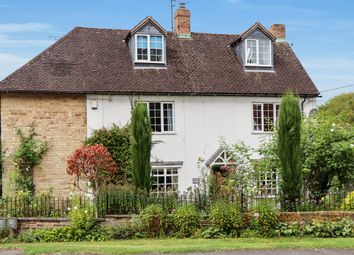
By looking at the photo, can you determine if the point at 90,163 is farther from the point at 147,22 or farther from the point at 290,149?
the point at 147,22

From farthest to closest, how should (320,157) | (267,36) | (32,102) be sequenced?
→ (267,36)
(32,102)
(320,157)

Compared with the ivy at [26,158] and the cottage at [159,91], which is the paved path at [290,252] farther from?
the ivy at [26,158]

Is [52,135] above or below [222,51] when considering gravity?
below

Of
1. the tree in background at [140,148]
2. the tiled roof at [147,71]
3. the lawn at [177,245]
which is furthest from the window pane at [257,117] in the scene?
the lawn at [177,245]

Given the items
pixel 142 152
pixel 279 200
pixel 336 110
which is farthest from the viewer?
pixel 336 110

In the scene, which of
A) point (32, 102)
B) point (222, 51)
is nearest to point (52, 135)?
point (32, 102)

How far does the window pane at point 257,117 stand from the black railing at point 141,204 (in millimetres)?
10732

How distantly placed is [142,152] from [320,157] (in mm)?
7335

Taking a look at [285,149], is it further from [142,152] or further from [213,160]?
[213,160]

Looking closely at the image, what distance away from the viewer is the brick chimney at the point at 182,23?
98.9ft

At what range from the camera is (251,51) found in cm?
2908

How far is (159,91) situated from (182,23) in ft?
19.6

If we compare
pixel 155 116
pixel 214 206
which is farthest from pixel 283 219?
pixel 155 116

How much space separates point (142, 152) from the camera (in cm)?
1958
